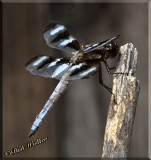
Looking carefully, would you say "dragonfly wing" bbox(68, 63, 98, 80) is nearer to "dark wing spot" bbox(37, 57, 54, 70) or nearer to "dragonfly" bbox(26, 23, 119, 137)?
"dragonfly" bbox(26, 23, 119, 137)

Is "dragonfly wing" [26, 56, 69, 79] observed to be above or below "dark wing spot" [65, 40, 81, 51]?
below

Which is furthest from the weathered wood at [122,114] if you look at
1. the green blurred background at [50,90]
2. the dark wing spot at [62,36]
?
the green blurred background at [50,90]

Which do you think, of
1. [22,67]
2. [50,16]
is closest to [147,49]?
[50,16]

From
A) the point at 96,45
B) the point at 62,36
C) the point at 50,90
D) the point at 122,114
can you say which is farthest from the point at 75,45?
the point at 50,90

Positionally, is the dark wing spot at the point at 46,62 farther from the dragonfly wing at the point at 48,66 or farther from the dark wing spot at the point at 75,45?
the dark wing spot at the point at 75,45

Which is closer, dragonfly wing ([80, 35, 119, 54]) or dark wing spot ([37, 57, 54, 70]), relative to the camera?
dragonfly wing ([80, 35, 119, 54])

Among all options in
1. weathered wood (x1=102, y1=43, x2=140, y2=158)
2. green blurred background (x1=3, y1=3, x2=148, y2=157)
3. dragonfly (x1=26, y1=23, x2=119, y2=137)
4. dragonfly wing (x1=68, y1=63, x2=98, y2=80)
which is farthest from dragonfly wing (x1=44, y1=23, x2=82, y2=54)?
green blurred background (x1=3, y1=3, x2=148, y2=157)

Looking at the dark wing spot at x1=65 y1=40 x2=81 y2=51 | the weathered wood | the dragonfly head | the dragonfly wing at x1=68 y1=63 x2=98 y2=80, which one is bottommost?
the weathered wood

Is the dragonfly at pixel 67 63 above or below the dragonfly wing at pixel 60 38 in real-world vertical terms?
below

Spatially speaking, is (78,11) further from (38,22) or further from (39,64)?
(39,64)
